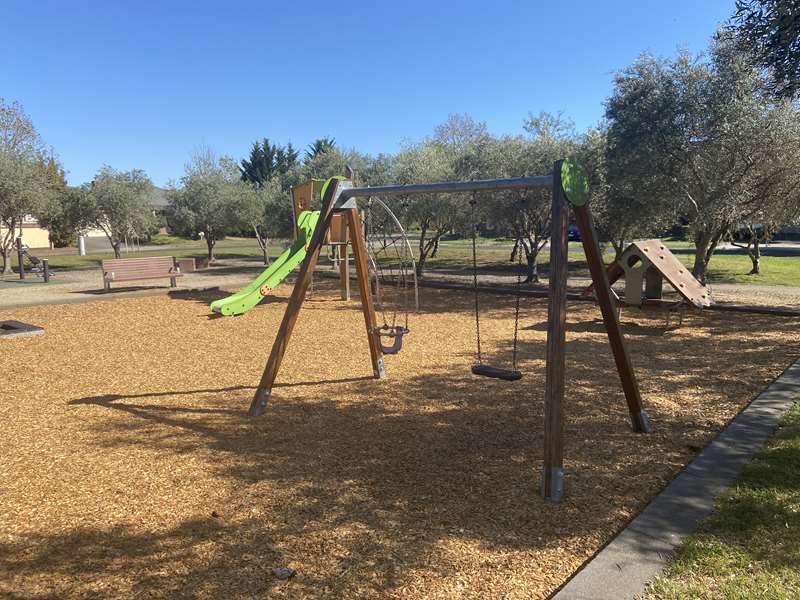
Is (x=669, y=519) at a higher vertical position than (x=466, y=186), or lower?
lower

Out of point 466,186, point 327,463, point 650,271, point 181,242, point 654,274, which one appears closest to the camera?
point 327,463

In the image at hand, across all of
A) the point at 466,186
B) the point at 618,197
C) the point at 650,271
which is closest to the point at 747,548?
the point at 466,186

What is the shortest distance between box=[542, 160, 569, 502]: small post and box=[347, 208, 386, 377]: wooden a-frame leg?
277 cm

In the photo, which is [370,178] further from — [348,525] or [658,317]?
[348,525]

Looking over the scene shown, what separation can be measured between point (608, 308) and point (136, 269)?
14.8 meters

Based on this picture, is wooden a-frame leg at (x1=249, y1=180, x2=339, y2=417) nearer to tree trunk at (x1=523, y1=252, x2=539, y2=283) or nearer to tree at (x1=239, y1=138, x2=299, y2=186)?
tree trunk at (x1=523, y1=252, x2=539, y2=283)

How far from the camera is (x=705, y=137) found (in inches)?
469

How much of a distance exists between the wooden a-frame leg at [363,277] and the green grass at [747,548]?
403 centimetres

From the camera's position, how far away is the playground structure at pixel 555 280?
159 inches

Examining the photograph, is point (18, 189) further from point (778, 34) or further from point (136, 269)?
point (778, 34)

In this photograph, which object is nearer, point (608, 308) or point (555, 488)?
point (555, 488)

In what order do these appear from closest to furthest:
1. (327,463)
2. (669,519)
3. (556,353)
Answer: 1. (669,519)
2. (556,353)
3. (327,463)

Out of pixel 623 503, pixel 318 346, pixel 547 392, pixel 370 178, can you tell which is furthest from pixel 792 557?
pixel 370 178

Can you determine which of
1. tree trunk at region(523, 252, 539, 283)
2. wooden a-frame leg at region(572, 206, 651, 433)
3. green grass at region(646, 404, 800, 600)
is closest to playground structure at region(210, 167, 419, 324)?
wooden a-frame leg at region(572, 206, 651, 433)
